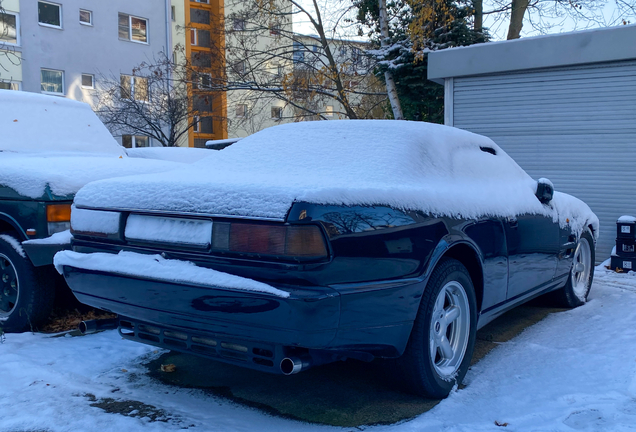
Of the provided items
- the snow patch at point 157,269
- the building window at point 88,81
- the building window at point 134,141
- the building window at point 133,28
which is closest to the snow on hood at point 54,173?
the snow patch at point 157,269

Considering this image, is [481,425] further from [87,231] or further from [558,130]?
[558,130]

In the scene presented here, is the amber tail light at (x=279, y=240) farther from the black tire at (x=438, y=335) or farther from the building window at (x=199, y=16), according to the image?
the building window at (x=199, y=16)

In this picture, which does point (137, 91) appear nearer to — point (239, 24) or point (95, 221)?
point (239, 24)

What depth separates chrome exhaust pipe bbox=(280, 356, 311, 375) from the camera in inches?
96.6

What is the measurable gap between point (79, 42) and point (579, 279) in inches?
1039

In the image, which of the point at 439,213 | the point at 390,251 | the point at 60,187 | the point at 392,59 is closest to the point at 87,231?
the point at 60,187

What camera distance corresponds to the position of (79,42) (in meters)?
26.6

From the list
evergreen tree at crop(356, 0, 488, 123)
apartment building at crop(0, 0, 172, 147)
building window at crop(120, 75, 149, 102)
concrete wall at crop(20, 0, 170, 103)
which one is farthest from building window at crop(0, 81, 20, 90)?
evergreen tree at crop(356, 0, 488, 123)

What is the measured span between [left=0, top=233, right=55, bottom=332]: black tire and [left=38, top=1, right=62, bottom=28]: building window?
2487 cm

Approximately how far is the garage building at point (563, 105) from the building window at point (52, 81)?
2106 cm

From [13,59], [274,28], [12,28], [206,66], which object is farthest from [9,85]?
[274,28]

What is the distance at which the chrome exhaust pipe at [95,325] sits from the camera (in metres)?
3.12

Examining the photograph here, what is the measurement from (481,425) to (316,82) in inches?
530

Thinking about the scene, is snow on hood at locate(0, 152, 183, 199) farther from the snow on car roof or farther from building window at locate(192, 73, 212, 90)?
building window at locate(192, 73, 212, 90)
